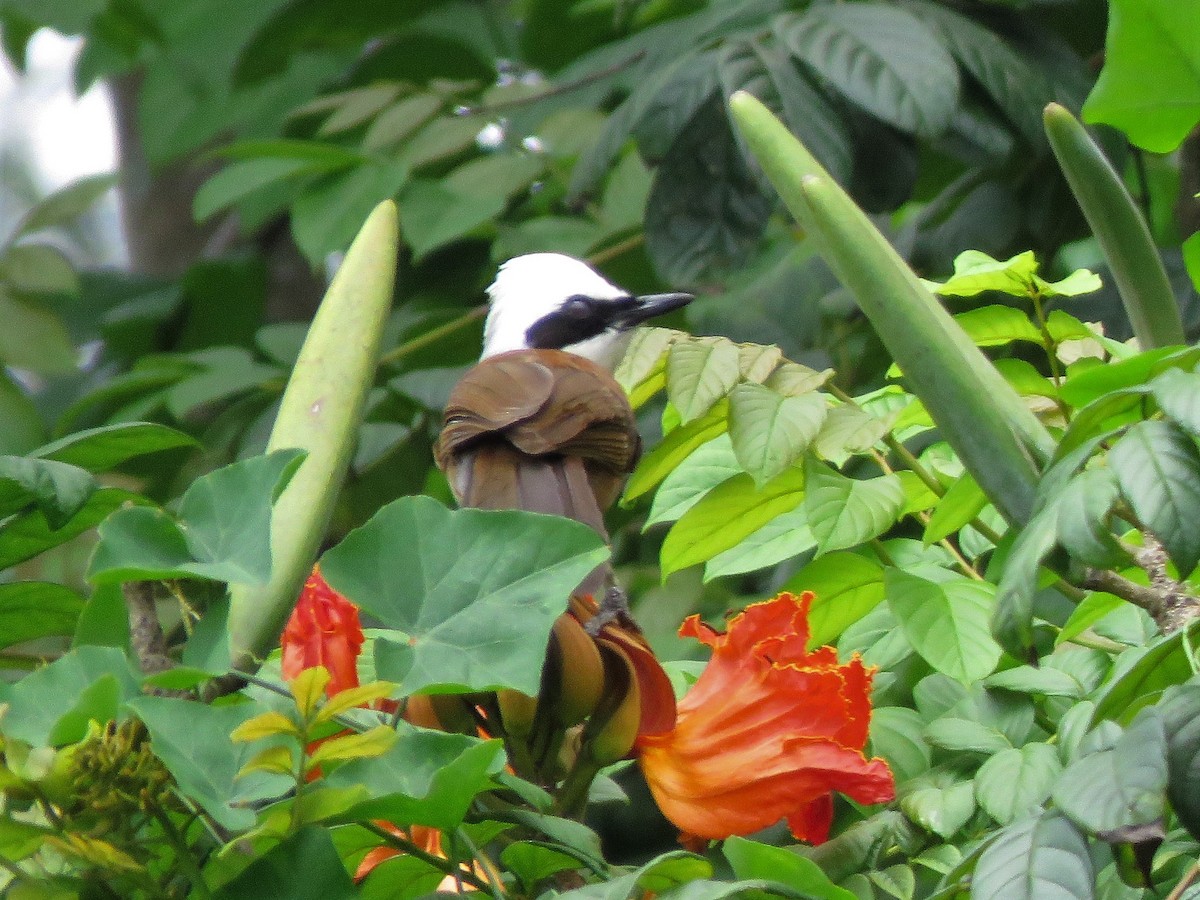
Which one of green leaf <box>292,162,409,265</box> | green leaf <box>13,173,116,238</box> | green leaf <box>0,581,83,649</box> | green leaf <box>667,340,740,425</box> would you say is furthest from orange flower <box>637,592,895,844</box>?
green leaf <box>13,173,116,238</box>

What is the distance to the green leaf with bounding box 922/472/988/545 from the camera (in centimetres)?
64

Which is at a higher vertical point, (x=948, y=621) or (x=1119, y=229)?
(x=1119, y=229)

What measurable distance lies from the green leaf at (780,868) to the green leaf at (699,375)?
26 cm

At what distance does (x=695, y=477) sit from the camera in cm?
81

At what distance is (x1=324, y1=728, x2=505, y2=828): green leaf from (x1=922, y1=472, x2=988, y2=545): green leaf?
265 millimetres

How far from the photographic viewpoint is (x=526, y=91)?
1805 millimetres

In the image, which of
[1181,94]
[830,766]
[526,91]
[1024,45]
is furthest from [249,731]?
[526,91]

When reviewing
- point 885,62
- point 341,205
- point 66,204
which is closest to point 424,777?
point 885,62

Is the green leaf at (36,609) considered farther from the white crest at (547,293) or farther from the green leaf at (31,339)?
the green leaf at (31,339)

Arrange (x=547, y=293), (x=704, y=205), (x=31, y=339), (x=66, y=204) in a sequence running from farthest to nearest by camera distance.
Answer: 1. (x=66, y=204)
2. (x=31, y=339)
3. (x=704, y=205)
4. (x=547, y=293)

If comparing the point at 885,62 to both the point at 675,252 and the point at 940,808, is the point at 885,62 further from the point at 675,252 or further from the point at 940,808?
the point at 940,808

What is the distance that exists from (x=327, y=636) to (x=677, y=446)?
0.77ft

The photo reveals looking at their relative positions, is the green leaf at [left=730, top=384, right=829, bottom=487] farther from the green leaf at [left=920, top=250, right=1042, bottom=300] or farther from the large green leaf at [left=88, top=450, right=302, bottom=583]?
the large green leaf at [left=88, top=450, right=302, bottom=583]

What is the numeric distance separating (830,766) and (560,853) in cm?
12
